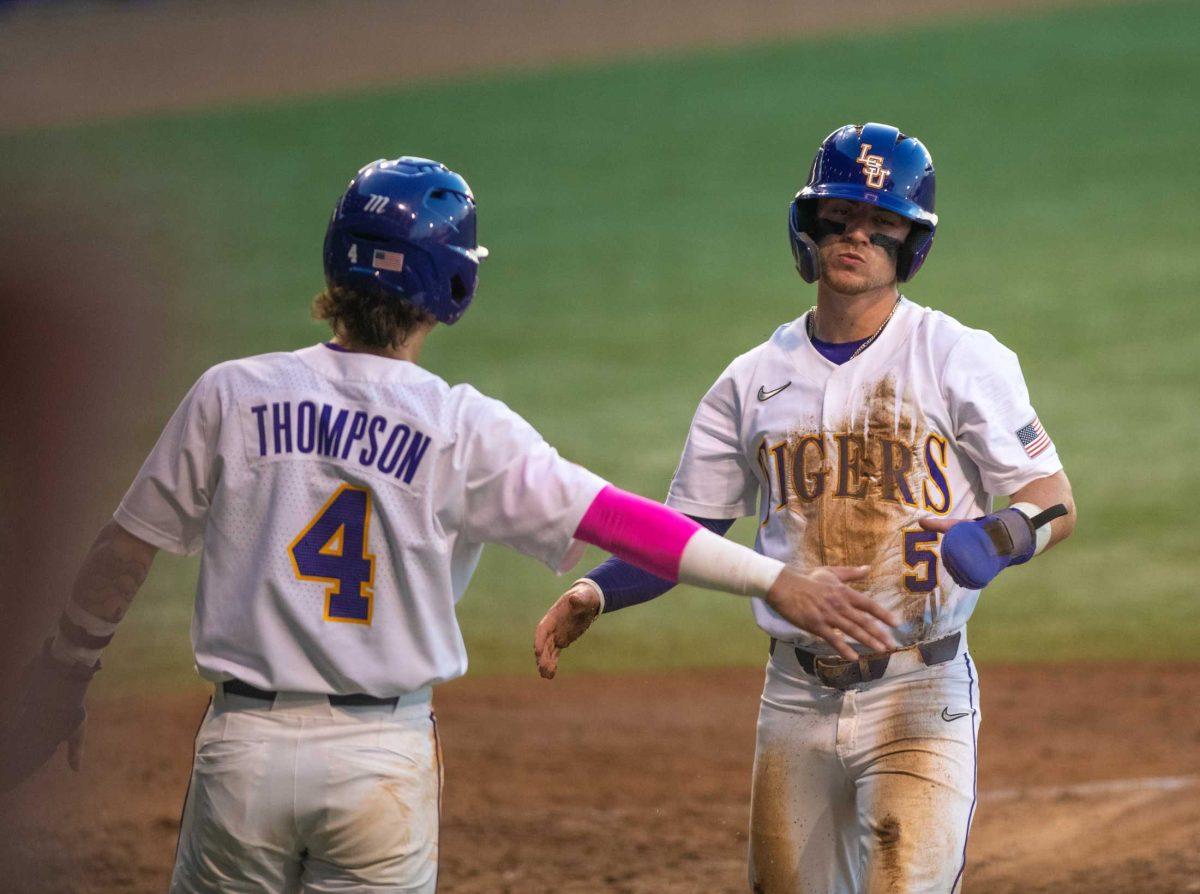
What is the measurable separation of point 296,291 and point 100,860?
10068 mm

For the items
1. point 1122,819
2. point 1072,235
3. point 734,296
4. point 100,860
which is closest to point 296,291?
point 734,296

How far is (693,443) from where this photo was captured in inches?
161

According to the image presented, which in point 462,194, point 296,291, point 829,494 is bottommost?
point 829,494

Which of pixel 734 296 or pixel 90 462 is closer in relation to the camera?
pixel 90 462

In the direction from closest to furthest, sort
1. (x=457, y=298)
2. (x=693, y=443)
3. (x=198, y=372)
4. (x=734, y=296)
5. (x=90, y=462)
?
(x=457, y=298)
(x=693, y=443)
(x=90, y=462)
(x=198, y=372)
(x=734, y=296)

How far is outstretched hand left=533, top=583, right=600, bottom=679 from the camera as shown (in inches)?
149

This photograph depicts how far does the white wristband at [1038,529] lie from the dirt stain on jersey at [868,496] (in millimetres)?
247

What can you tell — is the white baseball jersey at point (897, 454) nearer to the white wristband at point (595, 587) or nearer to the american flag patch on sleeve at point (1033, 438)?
the american flag patch on sleeve at point (1033, 438)

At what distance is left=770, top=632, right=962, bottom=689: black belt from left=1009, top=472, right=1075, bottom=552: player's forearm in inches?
12.9

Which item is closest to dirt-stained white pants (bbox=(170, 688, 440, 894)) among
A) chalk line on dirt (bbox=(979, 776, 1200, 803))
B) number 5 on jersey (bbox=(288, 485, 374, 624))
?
number 5 on jersey (bbox=(288, 485, 374, 624))

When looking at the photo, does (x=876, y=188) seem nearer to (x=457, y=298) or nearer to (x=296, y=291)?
(x=457, y=298)

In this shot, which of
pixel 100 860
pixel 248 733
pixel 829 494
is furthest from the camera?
pixel 100 860

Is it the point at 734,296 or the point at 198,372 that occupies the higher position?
the point at 734,296

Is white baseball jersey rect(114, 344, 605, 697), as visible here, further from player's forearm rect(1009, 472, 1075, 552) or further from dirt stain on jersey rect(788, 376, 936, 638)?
player's forearm rect(1009, 472, 1075, 552)
